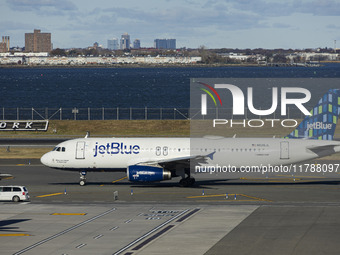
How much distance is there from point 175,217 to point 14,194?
50.7 feet

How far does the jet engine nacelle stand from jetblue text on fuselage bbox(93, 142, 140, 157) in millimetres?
2303

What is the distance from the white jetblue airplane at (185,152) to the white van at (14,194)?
8.52 meters

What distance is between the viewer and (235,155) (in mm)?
66250

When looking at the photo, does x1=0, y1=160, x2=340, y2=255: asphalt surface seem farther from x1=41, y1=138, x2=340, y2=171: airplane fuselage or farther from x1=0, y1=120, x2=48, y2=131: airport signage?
x1=0, y1=120, x2=48, y2=131: airport signage

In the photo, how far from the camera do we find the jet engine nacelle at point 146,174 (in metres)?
64.1

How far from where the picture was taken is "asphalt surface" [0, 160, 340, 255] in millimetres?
42812

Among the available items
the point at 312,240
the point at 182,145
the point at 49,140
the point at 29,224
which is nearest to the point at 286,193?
the point at 182,145

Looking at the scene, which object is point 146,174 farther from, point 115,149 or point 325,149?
point 325,149

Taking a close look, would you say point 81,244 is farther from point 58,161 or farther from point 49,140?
point 49,140

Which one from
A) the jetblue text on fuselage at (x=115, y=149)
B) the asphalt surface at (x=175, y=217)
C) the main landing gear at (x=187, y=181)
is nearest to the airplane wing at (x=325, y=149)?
the asphalt surface at (x=175, y=217)

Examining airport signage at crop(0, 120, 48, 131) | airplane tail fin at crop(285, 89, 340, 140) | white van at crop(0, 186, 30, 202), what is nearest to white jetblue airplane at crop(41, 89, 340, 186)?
airplane tail fin at crop(285, 89, 340, 140)

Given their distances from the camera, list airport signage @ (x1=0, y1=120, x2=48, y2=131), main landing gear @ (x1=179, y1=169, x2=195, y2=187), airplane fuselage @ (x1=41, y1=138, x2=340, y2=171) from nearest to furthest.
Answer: airplane fuselage @ (x1=41, y1=138, x2=340, y2=171)
main landing gear @ (x1=179, y1=169, x2=195, y2=187)
airport signage @ (x1=0, y1=120, x2=48, y2=131)

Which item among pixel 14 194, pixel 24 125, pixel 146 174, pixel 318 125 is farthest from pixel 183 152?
pixel 24 125

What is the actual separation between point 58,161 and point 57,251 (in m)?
26.4
